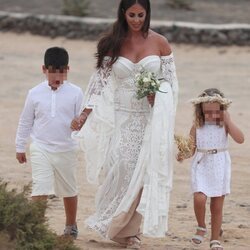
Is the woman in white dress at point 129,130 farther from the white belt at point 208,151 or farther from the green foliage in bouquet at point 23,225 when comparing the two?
the green foliage in bouquet at point 23,225

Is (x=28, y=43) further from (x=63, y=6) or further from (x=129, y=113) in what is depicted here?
(x=129, y=113)

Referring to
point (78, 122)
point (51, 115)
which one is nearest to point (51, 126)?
point (51, 115)

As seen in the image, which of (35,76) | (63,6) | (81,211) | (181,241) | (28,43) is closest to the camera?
(181,241)

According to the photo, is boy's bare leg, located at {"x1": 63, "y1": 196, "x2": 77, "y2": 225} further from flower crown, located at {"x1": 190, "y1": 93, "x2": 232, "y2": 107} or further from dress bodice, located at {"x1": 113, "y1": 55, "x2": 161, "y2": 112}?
flower crown, located at {"x1": 190, "y1": 93, "x2": 232, "y2": 107}

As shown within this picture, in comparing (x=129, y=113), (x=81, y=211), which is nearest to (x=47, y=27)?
(x=81, y=211)

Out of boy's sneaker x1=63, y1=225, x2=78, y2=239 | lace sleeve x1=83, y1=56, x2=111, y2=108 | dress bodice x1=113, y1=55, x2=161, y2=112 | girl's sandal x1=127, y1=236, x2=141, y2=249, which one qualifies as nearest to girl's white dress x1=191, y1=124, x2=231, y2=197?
dress bodice x1=113, y1=55, x2=161, y2=112

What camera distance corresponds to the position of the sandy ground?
924cm

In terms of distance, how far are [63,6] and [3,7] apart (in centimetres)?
148

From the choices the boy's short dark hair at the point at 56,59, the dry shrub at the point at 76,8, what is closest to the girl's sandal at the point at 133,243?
the boy's short dark hair at the point at 56,59

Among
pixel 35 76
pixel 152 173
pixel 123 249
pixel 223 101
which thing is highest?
pixel 35 76

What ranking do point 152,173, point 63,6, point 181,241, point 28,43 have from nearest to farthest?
point 152,173, point 181,241, point 28,43, point 63,6

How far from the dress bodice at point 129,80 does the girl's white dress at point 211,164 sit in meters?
0.50

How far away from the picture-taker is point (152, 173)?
26.9 feet

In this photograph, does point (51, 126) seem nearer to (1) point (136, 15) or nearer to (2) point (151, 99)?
(2) point (151, 99)
